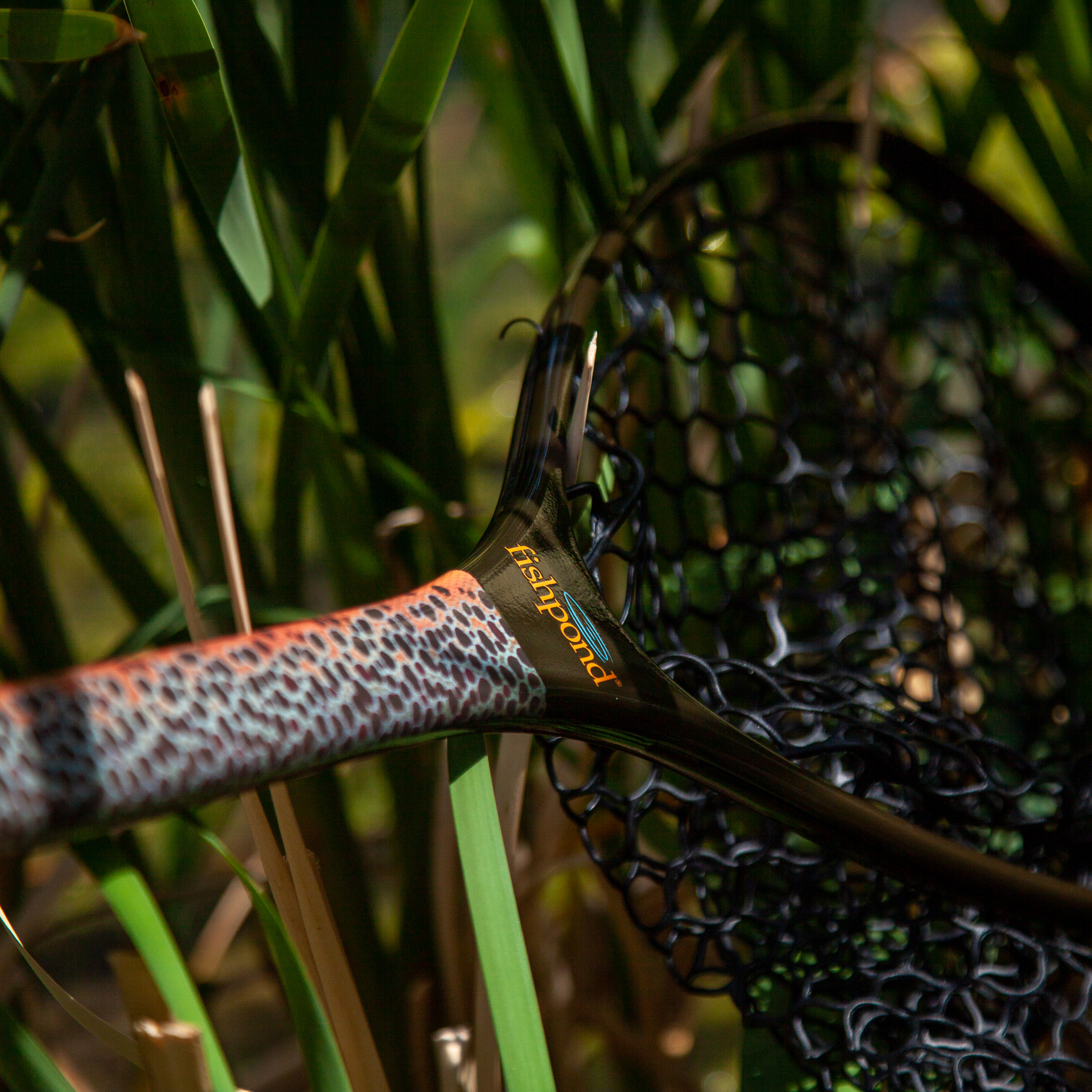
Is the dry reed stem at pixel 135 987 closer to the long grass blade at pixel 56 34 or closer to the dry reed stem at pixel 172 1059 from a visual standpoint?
the dry reed stem at pixel 172 1059

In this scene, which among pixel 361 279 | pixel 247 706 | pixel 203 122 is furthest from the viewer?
pixel 361 279

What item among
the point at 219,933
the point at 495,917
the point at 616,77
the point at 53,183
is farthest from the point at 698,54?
the point at 219,933

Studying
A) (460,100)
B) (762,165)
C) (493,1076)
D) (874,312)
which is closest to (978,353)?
(874,312)

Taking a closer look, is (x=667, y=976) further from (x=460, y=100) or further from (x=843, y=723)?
(x=460, y=100)

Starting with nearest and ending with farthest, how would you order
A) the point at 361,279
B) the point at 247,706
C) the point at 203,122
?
1. the point at 247,706
2. the point at 203,122
3. the point at 361,279

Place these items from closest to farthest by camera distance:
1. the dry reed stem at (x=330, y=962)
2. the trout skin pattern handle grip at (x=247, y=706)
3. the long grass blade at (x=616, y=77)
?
1. the trout skin pattern handle grip at (x=247, y=706)
2. the dry reed stem at (x=330, y=962)
3. the long grass blade at (x=616, y=77)

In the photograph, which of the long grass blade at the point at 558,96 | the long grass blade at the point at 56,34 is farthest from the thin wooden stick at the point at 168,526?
the long grass blade at the point at 558,96

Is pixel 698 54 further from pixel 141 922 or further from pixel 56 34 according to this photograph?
pixel 141 922
